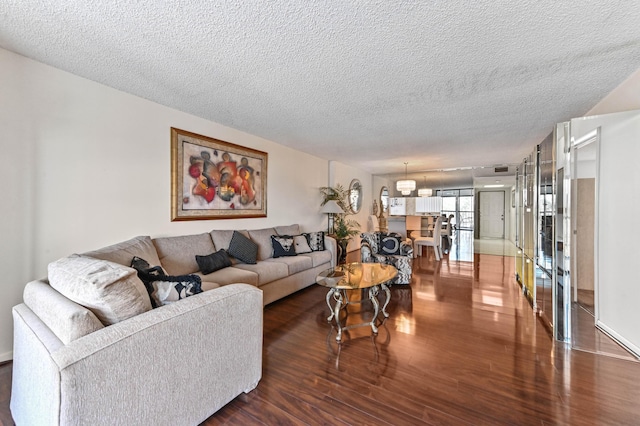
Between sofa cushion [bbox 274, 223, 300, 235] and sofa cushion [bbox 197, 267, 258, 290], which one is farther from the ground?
sofa cushion [bbox 274, 223, 300, 235]

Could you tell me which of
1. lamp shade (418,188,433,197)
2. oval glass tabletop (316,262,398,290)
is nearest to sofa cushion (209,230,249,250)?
oval glass tabletop (316,262,398,290)

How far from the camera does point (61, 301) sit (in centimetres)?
129

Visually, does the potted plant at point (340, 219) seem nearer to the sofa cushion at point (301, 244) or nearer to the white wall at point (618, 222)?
the sofa cushion at point (301, 244)

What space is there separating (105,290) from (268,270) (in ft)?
6.92

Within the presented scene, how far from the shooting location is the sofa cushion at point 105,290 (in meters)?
1.27

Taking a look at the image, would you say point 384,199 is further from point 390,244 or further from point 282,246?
point 282,246

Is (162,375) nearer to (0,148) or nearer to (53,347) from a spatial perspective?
(53,347)

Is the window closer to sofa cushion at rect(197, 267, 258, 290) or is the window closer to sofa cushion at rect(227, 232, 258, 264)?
sofa cushion at rect(227, 232, 258, 264)

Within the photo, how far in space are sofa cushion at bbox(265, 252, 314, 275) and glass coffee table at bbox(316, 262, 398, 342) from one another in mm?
609

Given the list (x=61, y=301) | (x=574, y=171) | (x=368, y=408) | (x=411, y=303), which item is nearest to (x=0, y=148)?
(x=61, y=301)

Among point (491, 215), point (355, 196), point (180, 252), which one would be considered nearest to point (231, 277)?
point (180, 252)

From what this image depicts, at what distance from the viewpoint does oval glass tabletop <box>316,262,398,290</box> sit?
2.72m

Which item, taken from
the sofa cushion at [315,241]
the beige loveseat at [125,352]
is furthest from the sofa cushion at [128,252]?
the sofa cushion at [315,241]

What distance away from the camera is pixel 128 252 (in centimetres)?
241
